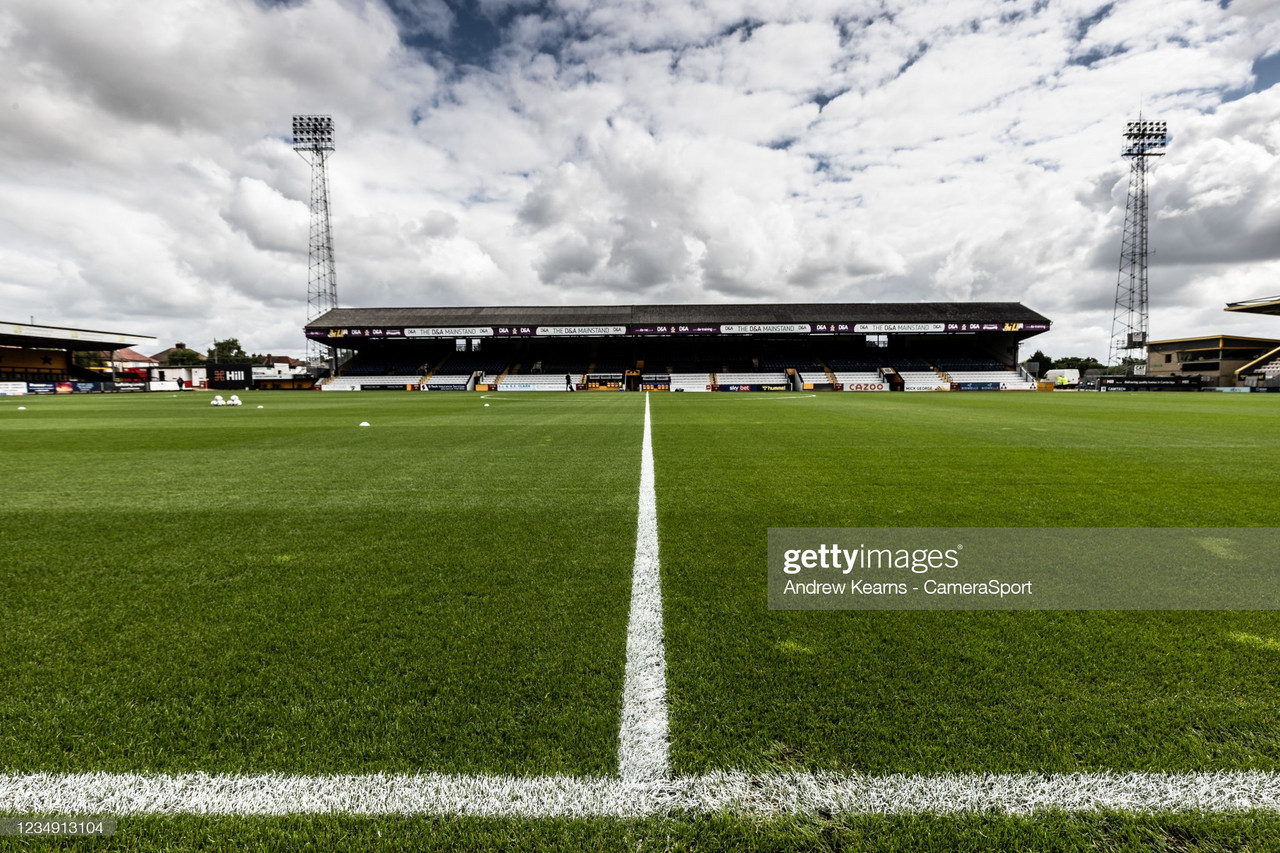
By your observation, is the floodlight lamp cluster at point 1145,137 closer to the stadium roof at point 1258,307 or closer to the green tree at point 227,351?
the stadium roof at point 1258,307

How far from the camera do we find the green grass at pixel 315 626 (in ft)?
5.38

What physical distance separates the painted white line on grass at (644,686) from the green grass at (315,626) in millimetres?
58

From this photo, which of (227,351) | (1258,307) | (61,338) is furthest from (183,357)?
(1258,307)

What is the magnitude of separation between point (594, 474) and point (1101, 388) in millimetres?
57972

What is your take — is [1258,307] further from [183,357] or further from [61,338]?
[183,357]

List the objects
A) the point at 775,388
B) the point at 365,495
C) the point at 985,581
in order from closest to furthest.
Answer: the point at 985,581, the point at 365,495, the point at 775,388

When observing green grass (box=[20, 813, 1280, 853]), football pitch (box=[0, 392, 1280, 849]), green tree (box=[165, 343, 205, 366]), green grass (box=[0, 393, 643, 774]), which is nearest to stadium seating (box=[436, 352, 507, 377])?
green grass (box=[0, 393, 643, 774])

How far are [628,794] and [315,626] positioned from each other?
1662mm

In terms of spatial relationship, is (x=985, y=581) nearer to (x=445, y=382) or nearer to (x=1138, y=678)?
(x=1138, y=678)

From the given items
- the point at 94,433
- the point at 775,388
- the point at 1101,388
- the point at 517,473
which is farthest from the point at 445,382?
the point at 1101,388

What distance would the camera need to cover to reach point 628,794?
147 cm

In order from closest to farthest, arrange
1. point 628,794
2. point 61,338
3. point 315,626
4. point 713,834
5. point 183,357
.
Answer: point 713,834 < point 628,794 < point 315,626 < point 61,338 < point 183,357

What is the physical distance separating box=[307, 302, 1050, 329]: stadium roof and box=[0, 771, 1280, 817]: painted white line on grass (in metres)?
44.4

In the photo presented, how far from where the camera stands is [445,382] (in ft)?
156
